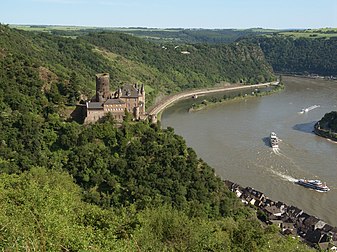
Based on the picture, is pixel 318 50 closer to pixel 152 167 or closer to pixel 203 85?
pixel 203 85

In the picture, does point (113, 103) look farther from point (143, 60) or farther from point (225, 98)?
point (143, 60)

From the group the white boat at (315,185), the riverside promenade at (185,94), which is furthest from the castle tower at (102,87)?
the riverside promenade at (185,94)

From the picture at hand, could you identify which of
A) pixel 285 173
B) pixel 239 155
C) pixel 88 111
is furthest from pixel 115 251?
pixel 239 155

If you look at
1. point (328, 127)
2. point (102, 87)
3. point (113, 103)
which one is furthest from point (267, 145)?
point (102, 87)

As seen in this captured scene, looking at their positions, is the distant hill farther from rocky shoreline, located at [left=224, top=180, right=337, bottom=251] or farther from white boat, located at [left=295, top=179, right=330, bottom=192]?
white boat, located at [left=295, top=179, right=330, bottom=192]

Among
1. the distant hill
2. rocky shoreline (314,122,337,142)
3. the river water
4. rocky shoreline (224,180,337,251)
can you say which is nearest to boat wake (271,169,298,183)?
the river water

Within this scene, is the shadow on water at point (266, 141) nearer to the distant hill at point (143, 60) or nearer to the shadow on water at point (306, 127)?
the shadow on water at point (306, 127)
